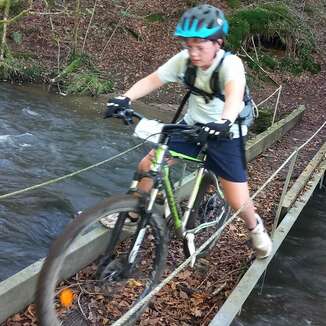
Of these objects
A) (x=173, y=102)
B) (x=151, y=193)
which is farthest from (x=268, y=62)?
(x=151, y=193)

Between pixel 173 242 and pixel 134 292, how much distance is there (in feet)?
5.08

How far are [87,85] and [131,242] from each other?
1107 cm

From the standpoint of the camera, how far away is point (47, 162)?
29.2ft

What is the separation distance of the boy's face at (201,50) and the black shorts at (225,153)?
26.7 inches

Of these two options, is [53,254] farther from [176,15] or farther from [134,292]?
[176,15]

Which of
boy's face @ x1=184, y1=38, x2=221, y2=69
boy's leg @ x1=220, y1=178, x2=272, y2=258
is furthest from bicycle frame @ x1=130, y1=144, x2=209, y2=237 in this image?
boy's face @ x1=184, y1=38, x2=221, y2=69

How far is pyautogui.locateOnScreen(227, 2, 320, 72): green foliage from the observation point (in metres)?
18.9

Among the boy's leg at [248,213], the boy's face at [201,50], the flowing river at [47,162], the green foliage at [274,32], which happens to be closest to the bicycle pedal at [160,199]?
the boy's leg at [248,213]

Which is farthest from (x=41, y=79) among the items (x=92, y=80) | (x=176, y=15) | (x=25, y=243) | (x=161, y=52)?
(x=25, y=243)

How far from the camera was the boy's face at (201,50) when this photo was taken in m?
3.67

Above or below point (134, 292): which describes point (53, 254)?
above

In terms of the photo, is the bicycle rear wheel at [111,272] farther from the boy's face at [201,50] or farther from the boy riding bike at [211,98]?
the boy's face at [201,50]

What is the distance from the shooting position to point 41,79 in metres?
14.3

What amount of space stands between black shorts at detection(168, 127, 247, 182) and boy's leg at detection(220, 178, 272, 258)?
0.08 m
